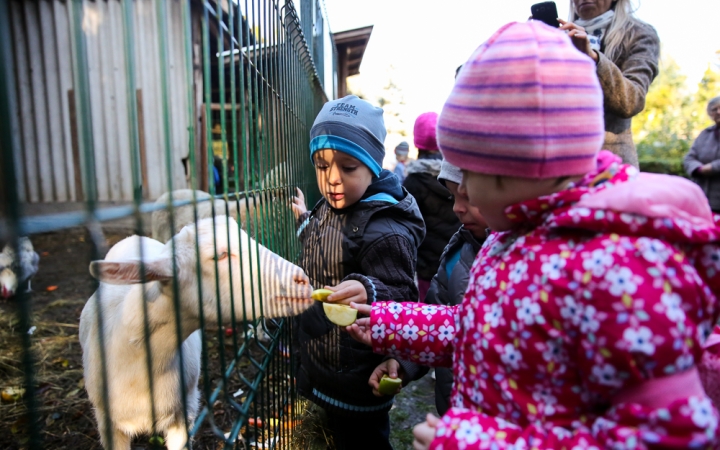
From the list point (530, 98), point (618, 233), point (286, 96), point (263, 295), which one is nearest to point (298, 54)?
point (286, 96)

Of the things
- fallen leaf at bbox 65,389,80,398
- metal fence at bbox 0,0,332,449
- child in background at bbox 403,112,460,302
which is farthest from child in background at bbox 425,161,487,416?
fallen leaf at bbox 65,389,80,398

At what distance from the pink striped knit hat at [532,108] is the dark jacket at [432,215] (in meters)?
3.04

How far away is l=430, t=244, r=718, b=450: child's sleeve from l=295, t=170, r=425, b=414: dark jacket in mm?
1133

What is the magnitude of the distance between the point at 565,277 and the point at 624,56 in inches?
86.5

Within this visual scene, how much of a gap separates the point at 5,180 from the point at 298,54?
8.90 ft

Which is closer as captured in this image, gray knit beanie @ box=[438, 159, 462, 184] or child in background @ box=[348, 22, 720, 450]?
child in background @ box=[348, 22, 720, 450]

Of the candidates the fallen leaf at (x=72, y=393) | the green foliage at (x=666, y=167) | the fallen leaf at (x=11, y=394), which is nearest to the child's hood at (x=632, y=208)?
the fallen leaf at (x=72, y=393)

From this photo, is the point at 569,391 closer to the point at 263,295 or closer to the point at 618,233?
the point at 618,233

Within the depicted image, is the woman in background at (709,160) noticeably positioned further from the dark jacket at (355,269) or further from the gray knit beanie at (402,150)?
the gray knit beanie at (402,150)

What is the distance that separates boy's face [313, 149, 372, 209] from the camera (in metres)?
2.05

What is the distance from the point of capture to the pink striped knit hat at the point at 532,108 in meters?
0.82

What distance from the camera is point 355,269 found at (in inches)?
80.7

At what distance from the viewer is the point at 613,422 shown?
683mm

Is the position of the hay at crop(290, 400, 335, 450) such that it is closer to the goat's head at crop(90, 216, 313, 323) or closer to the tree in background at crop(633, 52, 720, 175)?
the goat's head at crop(90, 216, 313, 323)
